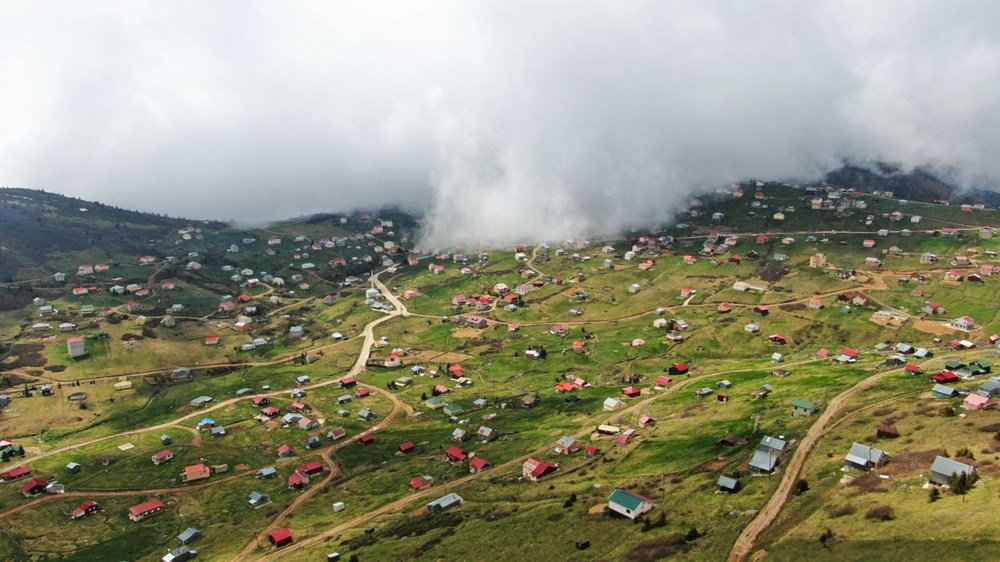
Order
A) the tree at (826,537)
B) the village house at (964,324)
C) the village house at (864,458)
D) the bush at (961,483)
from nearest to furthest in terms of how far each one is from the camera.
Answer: the tree at (826,537) → the bush at (961,483) → the village house at (864,458) → the village house at (964,324)

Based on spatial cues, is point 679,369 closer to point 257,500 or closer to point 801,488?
point 801,488

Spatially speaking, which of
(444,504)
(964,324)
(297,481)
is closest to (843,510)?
(444,504)

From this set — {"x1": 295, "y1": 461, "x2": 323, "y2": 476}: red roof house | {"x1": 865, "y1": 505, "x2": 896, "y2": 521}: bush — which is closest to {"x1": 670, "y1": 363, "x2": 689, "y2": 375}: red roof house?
{"x1": 295, "y1": 461, "x2": 323, "y2": 476}: red roof house

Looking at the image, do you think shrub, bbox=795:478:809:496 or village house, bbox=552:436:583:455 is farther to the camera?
village house, bbox=552:436:583:455

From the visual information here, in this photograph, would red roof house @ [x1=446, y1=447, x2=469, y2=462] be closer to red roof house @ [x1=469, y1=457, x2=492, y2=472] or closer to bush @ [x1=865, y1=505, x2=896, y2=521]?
red roof house @ [x1=469, y1=457, x2=492, y2=472]

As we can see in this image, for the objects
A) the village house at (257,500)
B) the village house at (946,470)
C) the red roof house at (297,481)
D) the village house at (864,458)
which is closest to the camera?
the village house at (946,470)

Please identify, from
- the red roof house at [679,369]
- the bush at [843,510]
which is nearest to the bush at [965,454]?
the bush at [843,510]

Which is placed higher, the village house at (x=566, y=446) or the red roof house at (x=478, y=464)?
the village house at (x=566, y=446)

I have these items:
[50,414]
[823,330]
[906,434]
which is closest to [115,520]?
[50,414]

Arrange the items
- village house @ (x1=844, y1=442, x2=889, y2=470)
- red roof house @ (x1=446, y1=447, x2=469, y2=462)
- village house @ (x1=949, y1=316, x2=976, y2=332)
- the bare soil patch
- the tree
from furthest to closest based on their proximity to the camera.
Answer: village house @ (x1=949, y1=316, x2=976, y2=332), the bare soil patch, red roof house @ (x1=446, y1=447, x2=469, y2=462), village house @ (x1=844, y1=442, x2=889, y2=470), the tree

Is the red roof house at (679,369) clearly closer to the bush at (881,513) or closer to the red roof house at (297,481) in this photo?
the red roof house at (297,481)
